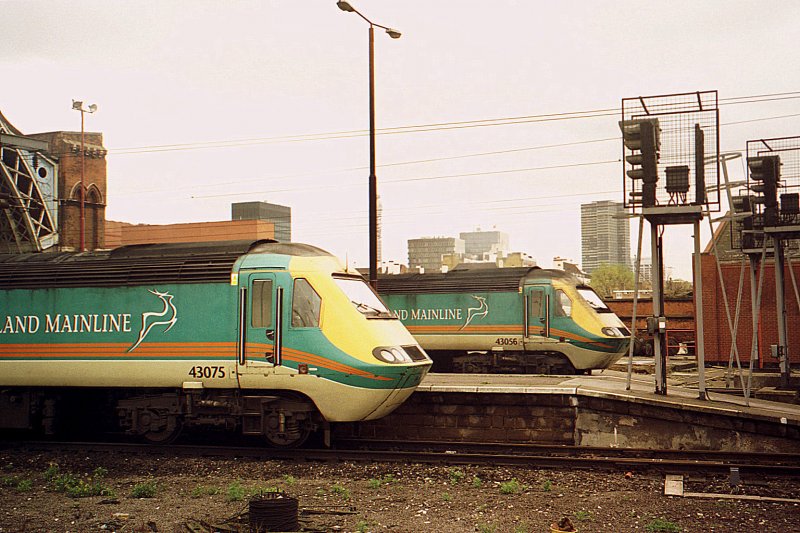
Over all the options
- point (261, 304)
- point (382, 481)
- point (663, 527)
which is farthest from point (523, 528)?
point (261, 304)

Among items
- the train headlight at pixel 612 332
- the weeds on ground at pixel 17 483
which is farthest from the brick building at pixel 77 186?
the weeds on ground at pixel 17 483

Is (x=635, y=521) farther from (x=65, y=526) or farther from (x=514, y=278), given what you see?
(x=514, y=278)

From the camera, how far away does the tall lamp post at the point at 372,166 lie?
17.0 m

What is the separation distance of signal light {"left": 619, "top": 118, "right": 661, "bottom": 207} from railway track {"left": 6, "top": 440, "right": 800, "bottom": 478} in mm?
5350

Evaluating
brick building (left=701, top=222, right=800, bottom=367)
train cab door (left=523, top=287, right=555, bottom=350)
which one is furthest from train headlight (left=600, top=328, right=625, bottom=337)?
brick building (left=701, top=222, right=800, bottom=367)

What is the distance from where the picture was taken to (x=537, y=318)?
21.2 m

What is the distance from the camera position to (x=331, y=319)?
12469 millimetres

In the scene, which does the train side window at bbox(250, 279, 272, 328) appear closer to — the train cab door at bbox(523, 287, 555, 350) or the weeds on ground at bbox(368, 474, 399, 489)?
the weeds on ground at bbox(368, 474, 399, 489)

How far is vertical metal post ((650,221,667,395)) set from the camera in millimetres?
15148

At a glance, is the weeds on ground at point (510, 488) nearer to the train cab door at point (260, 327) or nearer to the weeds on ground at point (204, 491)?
the weeds on ground at point (204, 491)

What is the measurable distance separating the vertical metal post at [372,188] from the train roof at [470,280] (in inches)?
210

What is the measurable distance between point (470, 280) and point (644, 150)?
811 cm

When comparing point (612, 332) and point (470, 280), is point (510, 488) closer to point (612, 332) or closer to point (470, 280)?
point (612, 332)

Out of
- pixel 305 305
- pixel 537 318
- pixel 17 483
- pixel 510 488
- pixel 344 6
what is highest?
pixel 344 6
